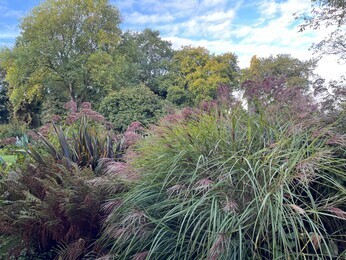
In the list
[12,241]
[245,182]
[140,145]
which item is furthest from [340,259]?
[12,241]

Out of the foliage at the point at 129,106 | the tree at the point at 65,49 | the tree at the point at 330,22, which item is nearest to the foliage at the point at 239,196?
the tree at the point at 330,22

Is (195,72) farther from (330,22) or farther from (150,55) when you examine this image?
(330,22)

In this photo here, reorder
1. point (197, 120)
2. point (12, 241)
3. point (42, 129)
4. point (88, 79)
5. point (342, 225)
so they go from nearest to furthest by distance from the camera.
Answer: point (342, 225)
point (12, 241)
point (197, 120)
point (42, 129)
point (88, 79)

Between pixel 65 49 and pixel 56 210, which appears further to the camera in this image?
pixel 65 49

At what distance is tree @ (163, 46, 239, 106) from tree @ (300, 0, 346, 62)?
45.8 feet

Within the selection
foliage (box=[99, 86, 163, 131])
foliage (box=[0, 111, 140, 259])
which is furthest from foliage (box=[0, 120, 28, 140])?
foliage (box=[0, 111, 140, 259])

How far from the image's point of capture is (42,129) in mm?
3846

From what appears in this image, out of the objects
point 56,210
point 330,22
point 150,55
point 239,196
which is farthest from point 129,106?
point 150,55

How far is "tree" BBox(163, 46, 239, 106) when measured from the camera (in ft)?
67.6

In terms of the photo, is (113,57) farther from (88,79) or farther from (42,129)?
(42,129)

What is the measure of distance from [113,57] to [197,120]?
1797cm

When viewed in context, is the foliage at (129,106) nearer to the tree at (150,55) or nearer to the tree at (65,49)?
the tree at (65,49)

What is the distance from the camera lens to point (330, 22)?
5.64 metres

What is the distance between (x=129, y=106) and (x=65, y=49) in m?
11.3
